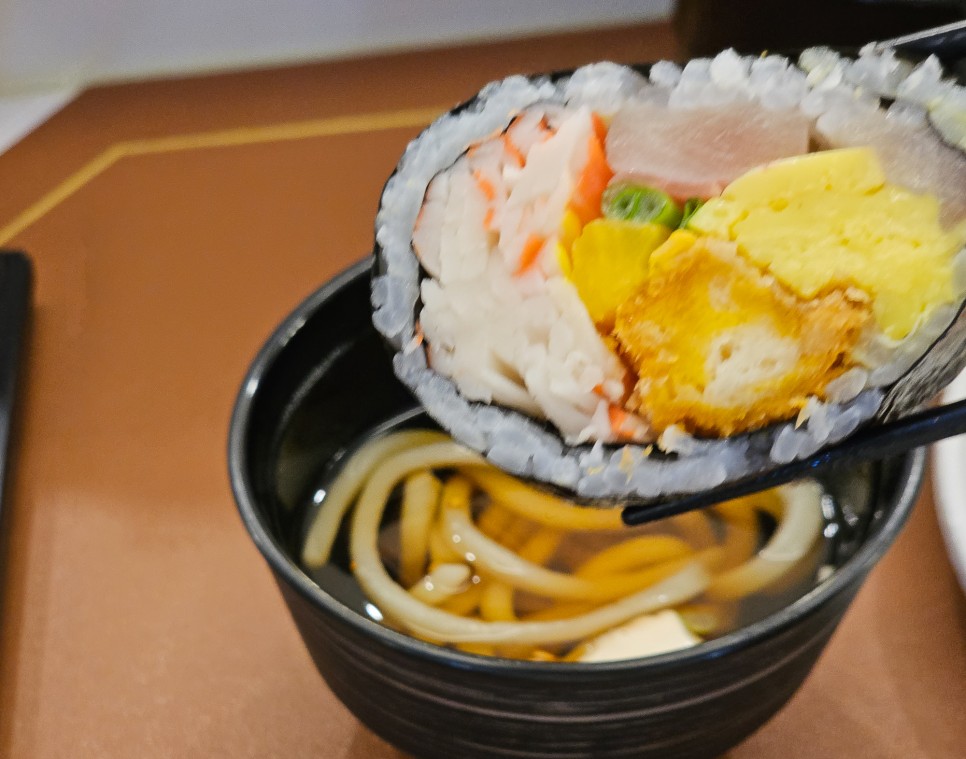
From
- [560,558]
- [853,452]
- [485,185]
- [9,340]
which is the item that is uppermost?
[485,185]

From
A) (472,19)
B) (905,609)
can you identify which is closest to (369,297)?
(905,609)

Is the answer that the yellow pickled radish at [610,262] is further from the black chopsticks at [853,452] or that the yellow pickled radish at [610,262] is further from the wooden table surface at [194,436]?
the wooden table surface at [194,436]

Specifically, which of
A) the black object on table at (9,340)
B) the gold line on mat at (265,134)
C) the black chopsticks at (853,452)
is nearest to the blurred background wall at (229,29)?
the gold line on mat at (265,134)

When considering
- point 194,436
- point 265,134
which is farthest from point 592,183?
point 265,134

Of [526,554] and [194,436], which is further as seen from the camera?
[194,436]

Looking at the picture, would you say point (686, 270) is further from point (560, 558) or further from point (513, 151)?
point (560, 558)

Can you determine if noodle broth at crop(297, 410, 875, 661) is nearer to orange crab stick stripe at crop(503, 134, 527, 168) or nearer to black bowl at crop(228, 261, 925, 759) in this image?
black bowl at crop(228, 261, 925, 759)
